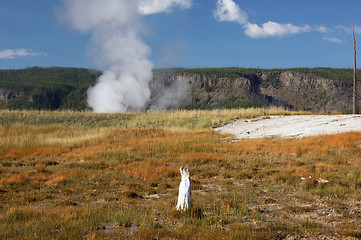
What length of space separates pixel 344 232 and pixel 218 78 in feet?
434

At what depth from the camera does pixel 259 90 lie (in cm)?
13188

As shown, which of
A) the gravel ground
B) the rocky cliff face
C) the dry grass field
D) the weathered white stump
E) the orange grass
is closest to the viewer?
the dry grass field

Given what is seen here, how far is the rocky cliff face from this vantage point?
4331 inches

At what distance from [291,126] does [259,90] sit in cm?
11074

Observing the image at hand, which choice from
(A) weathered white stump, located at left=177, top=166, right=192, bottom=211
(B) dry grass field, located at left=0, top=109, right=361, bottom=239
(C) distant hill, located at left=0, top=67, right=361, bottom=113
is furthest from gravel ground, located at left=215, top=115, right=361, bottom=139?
(C) distant hill, located at left=0, top=67, right=361, bottom=113

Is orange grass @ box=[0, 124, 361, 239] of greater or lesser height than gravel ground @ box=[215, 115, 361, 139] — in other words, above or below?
below

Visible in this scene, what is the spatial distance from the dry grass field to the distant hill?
8327 centimetres

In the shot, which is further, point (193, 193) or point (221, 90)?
point (221, 90)

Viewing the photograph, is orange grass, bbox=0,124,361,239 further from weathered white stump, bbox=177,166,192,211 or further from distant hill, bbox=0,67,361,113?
distant hill, bbox=0,67,361,113

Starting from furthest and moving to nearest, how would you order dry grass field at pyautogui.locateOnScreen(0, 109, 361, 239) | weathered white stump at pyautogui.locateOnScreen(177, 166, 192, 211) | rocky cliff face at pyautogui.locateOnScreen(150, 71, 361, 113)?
rocky cliff face at pyautogui.locateOnScreen(150, 71, 361, 113)
weathered white stump at pyautogui.locateOnScreen(177, 166, 192, 211)
dry grass field at pyautogui.locateOnScreen(0, 109, 361, 239)

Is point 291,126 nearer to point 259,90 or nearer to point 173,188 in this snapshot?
point 173,188

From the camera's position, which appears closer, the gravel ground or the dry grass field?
the dry grass field

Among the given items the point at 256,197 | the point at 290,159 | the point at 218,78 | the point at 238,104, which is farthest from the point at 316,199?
the point at 218,78

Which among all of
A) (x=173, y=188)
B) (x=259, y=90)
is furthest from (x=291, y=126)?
(x=259, y=90)
